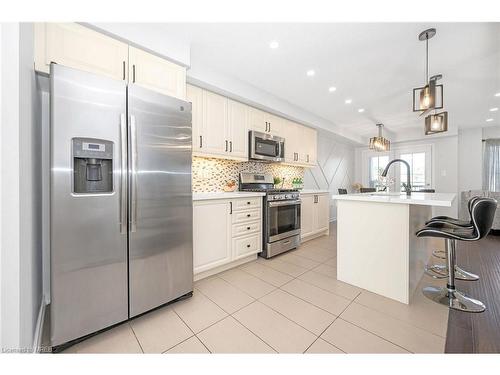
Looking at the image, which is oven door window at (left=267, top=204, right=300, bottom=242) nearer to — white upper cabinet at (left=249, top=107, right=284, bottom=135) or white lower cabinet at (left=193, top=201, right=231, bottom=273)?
white lower cabinet at (left=193, top=201, right=231, bottom=273)

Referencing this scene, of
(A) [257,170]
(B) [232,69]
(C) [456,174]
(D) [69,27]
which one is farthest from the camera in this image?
(C) [456,174]

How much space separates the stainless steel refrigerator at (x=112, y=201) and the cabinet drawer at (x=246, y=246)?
0.86 metres

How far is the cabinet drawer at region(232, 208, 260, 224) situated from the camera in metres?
2.59


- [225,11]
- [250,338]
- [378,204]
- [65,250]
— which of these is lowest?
[250,338]

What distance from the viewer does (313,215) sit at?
391 cm

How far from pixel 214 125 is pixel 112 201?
169 cm

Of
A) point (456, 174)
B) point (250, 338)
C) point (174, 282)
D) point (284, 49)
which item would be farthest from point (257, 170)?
point (456, 174)

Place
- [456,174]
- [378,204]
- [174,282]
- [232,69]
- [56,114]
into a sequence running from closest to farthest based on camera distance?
[56,114]
[174,282]
[378,204]
[232,69]
[456,174]

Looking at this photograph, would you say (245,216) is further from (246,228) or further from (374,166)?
(374,166)

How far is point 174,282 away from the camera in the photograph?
5.76 ft

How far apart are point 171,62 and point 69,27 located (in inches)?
29.7

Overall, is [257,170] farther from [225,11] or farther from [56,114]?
[56,114]

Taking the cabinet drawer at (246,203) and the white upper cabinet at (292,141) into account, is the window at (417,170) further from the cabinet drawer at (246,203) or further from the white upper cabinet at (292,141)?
the cabinet drawer at (246,203)

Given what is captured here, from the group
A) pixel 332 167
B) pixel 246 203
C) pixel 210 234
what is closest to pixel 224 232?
pixel 210 234
